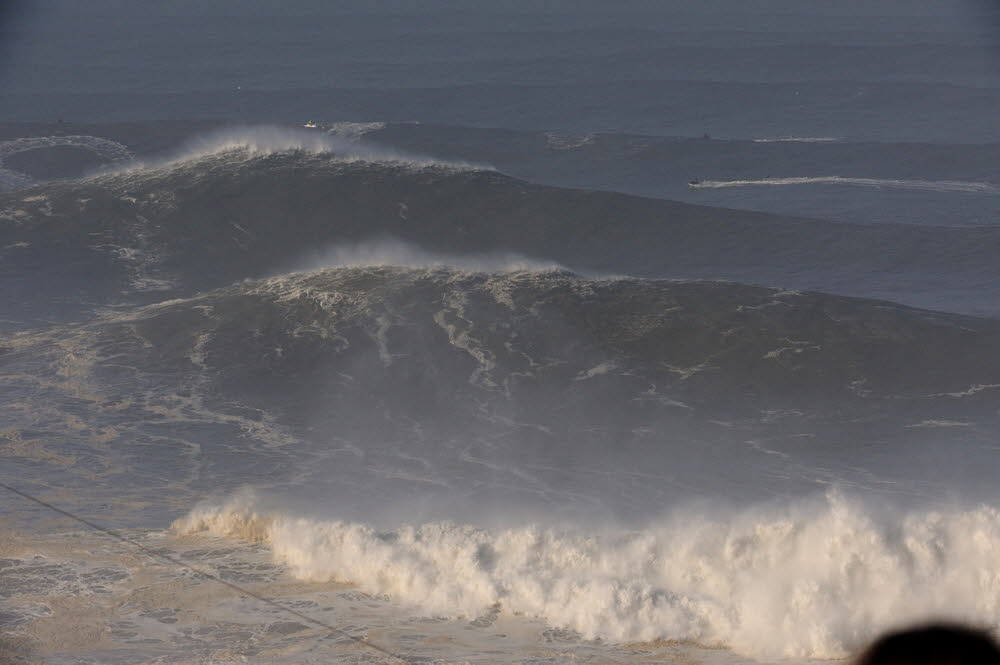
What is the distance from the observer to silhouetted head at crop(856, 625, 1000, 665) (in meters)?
8.20

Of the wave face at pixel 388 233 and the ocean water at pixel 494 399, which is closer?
the ocean water at pixel 494 399

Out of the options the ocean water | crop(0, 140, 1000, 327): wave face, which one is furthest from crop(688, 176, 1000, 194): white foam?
crop(0, 140, 1000, 327): wave face

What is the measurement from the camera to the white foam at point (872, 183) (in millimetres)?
36844

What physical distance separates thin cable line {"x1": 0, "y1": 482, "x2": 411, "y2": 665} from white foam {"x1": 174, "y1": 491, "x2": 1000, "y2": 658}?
0.67 m

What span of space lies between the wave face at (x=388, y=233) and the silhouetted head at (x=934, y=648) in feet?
49.5

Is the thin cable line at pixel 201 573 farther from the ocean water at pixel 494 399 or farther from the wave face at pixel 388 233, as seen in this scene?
the wave face at pixel 388 233

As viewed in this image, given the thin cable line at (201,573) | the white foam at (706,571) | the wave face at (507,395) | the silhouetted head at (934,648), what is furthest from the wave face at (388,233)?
the silhouetted head at (934,648)

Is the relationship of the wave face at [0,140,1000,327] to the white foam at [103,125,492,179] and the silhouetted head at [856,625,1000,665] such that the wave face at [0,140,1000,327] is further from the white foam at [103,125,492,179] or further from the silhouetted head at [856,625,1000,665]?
the silhouetted head at [856,625,1000,665]

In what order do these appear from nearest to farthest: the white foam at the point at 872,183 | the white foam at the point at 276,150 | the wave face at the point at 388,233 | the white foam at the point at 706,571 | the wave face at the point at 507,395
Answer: the white foam at the point at 706,571, the wave face at the point at 507,395, the wave face at the point at 388,233, the white foam at the point at 276,150, the white foam at the point at 872,183

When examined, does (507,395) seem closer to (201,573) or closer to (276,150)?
(201,573)

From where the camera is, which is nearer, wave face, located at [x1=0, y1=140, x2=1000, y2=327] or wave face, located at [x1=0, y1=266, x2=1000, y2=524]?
wave face, located at [x1=0, y1=266, x2=1000, y2=524]

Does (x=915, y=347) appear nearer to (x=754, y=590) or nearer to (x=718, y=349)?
(x=718, y=349)

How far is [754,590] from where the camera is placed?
11.2m

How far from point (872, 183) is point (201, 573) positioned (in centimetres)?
3117
